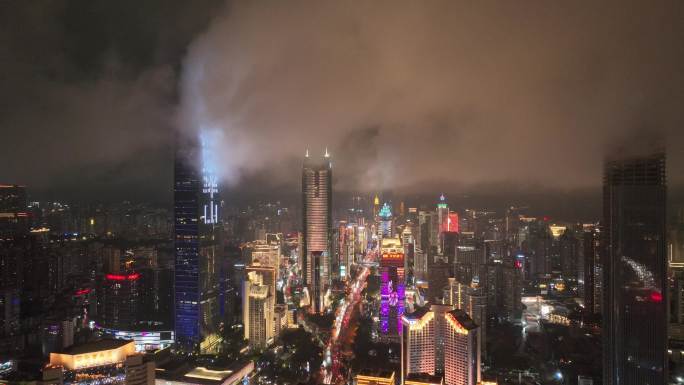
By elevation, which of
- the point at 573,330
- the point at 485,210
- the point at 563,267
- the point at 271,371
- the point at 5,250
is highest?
the point at 485,210

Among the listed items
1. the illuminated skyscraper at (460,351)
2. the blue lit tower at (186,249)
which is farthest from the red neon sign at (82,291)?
the illuminated skyscraper at (460,351)

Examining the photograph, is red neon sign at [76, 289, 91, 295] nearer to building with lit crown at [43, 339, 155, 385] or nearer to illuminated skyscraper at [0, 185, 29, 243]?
illuminated skyscraper at [0, 185, 29, 243]

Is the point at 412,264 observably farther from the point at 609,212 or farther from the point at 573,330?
the point at 609,212

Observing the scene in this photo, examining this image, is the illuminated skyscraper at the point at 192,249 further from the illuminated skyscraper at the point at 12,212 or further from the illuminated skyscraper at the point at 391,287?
the illuminated skyscraper at the point at 391,287

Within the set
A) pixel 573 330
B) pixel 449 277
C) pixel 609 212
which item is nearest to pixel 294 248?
pixel 449 277

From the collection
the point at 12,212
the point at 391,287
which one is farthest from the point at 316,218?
the point at 12,212

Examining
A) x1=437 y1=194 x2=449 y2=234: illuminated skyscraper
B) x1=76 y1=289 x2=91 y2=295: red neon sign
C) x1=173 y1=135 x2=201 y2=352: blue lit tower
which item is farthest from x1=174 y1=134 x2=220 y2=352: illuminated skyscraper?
x1=437 y1=194 x2=449 y2=234: illuminated skyscraper
